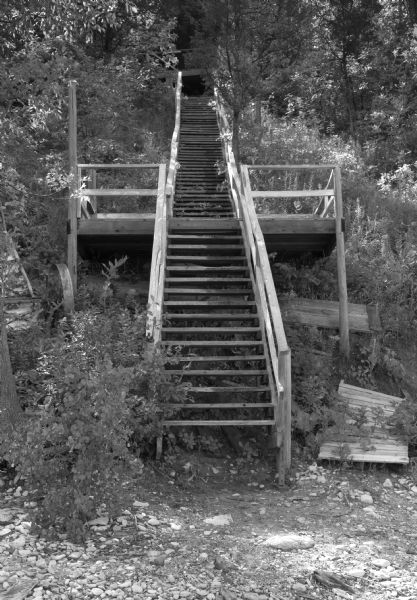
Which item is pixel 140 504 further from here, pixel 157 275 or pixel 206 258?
pixel 206 258

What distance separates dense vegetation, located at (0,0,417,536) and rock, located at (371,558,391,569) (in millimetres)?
1910

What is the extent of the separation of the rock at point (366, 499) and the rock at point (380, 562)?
1257 millimetres

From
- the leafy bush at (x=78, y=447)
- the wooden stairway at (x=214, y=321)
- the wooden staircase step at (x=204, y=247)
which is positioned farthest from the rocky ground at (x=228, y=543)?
the wooden staircase step at (x=204, y=247)

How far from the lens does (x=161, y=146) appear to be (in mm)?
16578

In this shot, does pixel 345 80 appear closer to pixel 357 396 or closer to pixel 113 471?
pixel 357 396

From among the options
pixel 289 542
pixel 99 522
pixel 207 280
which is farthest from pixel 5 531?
pixel 207 280

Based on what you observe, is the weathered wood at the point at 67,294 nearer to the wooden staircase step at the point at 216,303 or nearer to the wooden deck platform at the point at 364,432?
the wooden staircase step at the point at 216,303

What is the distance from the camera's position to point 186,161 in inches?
580

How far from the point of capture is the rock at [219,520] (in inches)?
203

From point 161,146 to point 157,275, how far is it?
32.5 ft

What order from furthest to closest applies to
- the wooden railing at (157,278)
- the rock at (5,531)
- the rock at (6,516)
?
1. the wooden railing at (157,278)
2. the rock at (6,516)
3. the rock at (5,531)

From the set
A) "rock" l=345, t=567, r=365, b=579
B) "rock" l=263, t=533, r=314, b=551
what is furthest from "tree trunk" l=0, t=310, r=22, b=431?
"rock" l=345, t=567, r=365, b=579

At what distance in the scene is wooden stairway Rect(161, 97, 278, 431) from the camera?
691 cm

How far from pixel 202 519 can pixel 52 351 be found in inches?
76.8
